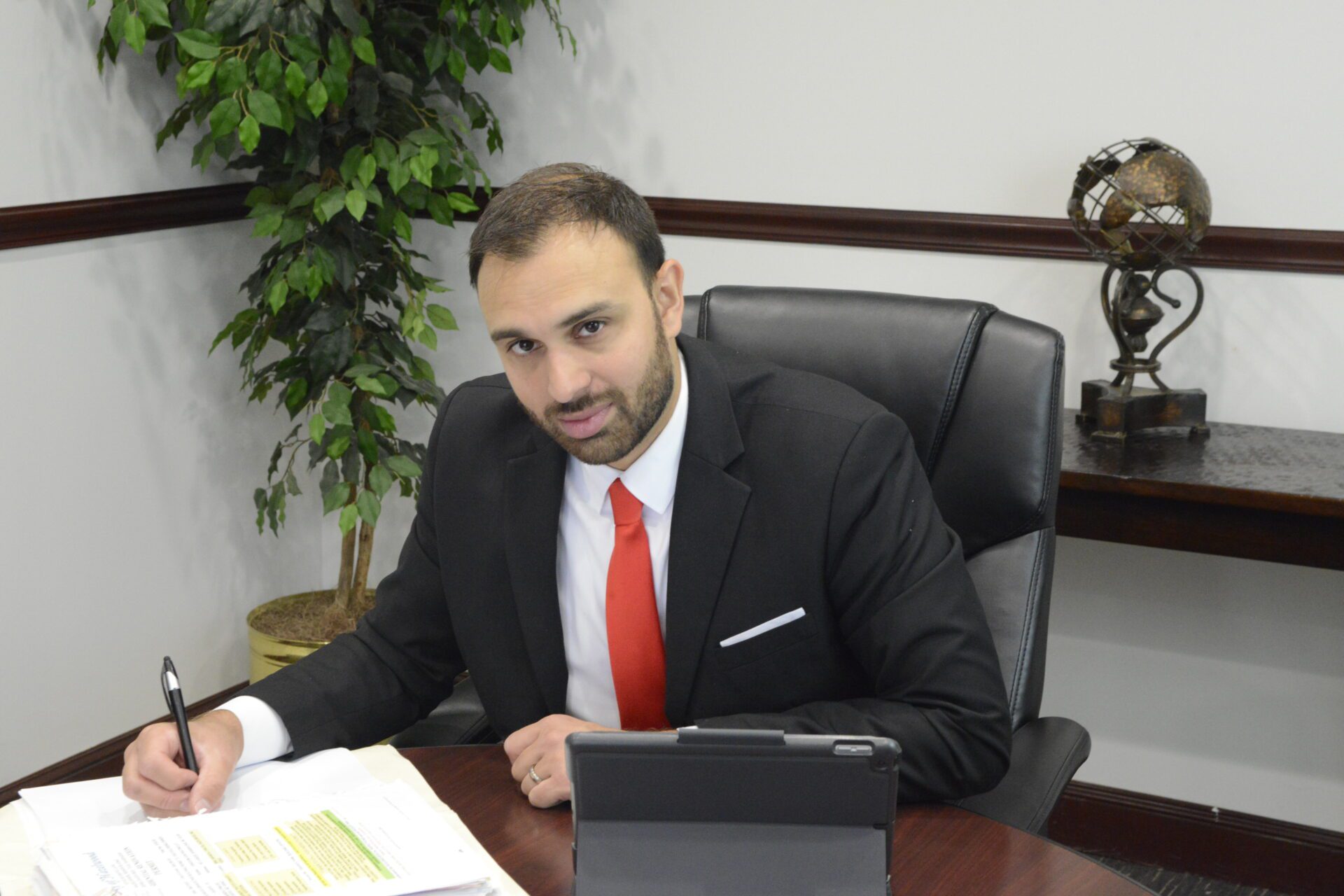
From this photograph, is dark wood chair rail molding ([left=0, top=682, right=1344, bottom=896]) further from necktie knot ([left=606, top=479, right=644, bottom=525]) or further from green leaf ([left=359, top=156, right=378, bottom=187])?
necktie knot ([left=606, top=479, right=644, bottom=525])

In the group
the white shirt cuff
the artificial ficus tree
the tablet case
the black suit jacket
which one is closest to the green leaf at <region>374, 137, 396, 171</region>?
the artificial ficus tree

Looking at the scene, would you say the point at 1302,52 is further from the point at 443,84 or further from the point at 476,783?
the point at 476,783

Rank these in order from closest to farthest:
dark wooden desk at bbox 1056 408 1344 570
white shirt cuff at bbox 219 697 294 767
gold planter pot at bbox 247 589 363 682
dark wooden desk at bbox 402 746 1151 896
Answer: dark wooden desk at bbox 402 746 1151 896, white shirt cuff at bbox 219 697 294 767, dark wooden desk at bbox 1056 408 1344 570, gold planter pot at bbox 247 589 363 682

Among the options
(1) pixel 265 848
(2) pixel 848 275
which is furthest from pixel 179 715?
(2) pixel 848 275

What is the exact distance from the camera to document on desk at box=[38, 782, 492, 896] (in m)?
1.06

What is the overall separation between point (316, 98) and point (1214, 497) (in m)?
1.75

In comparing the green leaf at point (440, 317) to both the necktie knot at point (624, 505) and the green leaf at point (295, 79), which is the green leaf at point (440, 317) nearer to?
the green leaf at point (295, 79)

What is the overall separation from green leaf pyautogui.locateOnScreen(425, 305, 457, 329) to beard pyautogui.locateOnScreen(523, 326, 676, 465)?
4.73 feet

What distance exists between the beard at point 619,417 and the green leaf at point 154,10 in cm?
152

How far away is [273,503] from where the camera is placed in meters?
2.95

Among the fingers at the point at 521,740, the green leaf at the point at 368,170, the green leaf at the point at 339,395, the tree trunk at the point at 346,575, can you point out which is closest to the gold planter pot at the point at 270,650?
the tree trunk at the point at 346,575

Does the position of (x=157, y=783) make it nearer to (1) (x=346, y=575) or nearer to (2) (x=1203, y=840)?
(1) (x=346, y=575)

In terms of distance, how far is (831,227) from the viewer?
9.37 ft

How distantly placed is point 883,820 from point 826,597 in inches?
22.0
